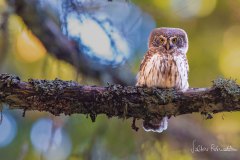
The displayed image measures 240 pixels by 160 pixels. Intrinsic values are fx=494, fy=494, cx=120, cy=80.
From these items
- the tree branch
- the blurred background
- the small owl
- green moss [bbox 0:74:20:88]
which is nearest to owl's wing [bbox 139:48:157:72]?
the small owl

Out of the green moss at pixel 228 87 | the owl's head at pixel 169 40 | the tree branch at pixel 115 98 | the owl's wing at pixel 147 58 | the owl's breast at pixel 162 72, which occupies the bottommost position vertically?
the tree branch at pixel 115 98

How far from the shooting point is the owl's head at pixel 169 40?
12.9ft

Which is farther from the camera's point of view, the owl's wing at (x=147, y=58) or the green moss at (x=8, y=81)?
the owl's wing at (x=147, y=58)

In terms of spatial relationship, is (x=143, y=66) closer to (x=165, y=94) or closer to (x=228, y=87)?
(x=165, y=94)

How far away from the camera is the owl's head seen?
393cm

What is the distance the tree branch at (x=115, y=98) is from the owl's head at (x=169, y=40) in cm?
109

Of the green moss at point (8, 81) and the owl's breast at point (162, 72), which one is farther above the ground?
the owl's breast at point (162, 72)

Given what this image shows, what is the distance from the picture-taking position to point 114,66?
4645 millimetres

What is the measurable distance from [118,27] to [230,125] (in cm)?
179

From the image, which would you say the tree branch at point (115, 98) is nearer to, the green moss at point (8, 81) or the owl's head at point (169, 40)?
the green moss at point (8, 81)

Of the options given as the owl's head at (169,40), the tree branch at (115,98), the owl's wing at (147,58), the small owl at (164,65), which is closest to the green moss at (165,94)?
the tree branch at (115,98)

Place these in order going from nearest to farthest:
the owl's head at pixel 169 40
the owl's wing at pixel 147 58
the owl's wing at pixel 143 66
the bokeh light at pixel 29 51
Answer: the owl's wing at pixel 143 66, the owl's wing at pixel 147 58, the owl's head at pixel 169 40, the bokeh light at pixel 29 51

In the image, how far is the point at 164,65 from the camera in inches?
147

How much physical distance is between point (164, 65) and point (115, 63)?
2.85 ft
